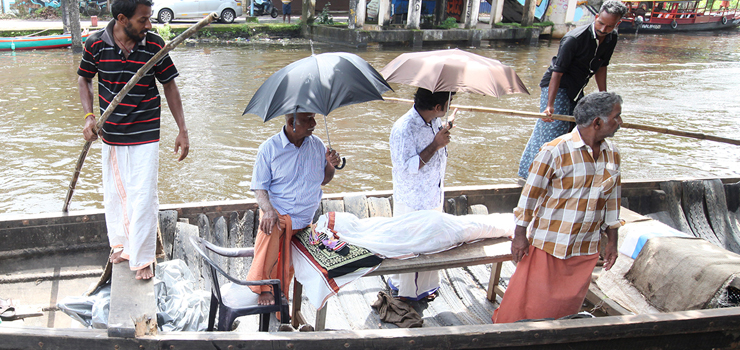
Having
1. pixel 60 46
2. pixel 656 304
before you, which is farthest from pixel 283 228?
pixel 60 46

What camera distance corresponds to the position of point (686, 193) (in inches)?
183

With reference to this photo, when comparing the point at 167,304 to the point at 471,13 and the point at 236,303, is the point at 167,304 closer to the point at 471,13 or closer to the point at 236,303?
the point at 236,303

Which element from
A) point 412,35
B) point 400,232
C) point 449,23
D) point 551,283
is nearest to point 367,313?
point 400,232

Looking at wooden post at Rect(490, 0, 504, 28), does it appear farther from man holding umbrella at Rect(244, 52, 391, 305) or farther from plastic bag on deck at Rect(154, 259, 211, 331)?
plastic bag on deck at Rect(154, 259, 211, 331)

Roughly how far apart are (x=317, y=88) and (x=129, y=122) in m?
0.96

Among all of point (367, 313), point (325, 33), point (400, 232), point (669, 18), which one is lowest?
point (367, 313)

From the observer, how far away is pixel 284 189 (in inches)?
107

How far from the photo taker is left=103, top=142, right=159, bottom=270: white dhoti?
264cm

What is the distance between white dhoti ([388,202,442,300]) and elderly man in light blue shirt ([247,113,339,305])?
0.71 metres

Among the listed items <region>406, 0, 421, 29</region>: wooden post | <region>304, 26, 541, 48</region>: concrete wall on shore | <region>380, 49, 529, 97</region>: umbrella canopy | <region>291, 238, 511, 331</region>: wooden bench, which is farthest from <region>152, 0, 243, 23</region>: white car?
<region>291, 238, 511, 331</region>: wooden bench

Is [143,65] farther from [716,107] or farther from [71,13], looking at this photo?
[71,13]

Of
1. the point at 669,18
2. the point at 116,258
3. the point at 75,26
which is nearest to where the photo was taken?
the point at 116,258

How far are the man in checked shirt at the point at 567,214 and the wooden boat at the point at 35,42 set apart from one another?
16.0 metres

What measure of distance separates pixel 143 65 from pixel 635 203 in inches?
161
